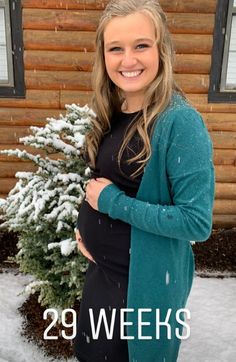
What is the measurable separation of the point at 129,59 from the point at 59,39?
306 centimetres

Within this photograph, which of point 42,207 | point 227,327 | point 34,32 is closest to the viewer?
point 42,207

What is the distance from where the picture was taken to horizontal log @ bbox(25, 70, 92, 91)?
4309 millimetres

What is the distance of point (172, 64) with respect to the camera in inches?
56.9

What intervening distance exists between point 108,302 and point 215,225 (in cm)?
354

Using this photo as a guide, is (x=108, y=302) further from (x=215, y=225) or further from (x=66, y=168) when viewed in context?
(x=215, y=225)

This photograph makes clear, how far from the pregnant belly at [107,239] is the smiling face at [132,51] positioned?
0.51 metres

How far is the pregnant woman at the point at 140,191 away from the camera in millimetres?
1319

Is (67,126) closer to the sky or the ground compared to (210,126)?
closer to the sky

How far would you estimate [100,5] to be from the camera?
13.2 feet

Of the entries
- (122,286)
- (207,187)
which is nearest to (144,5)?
(207,187)

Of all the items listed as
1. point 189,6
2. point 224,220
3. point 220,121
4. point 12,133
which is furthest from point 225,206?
point 12,133

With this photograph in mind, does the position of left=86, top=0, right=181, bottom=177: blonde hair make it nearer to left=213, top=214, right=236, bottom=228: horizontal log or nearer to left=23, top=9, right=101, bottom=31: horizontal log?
left=23, top=9, right=101, bottom=31: horizontal log

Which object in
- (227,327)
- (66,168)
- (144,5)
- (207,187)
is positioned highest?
(144,5)

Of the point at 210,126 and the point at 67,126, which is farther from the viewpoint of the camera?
the point at 210,126
